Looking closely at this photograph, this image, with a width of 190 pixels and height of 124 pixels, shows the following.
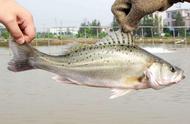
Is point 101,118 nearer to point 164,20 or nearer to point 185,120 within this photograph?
point 185,120

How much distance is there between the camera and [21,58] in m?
3.45

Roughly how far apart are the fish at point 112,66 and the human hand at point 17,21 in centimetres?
10

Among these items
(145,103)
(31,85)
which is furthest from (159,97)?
(31,85)

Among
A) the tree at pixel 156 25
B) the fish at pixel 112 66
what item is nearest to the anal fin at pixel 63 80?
the fish at pixel 112 66

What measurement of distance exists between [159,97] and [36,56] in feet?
55.9

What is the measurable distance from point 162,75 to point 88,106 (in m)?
14.9

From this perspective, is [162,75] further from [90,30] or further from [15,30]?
[90,30]

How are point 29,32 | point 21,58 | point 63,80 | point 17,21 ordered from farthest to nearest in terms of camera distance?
point 63,80 < point 21,58 < point 29,32 < point 17,21

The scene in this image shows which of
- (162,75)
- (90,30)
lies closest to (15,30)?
(162,75)

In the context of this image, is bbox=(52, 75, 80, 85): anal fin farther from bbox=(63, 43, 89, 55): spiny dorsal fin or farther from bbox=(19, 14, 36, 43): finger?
bbox=(19, 14, 36, 43): finger

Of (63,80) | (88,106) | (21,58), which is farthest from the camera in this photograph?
(88,106)

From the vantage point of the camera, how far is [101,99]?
65.3ft

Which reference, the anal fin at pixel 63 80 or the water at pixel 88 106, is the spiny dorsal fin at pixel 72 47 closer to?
the anal fin at pixel 63 80

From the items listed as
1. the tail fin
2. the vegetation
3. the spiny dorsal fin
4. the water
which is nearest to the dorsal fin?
the spiny dorsal fin
